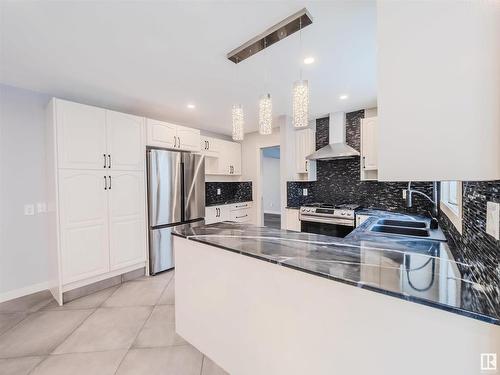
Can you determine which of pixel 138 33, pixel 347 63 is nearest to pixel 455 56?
pixel 347 63

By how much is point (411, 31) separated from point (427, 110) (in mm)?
303

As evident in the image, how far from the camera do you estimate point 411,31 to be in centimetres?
84

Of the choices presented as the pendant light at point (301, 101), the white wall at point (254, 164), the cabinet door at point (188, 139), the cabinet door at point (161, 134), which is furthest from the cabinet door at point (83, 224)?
the white wall at point (254, 164)

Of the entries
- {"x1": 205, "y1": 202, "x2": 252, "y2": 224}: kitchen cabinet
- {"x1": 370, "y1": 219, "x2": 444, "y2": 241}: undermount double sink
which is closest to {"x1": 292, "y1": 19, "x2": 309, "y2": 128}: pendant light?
{"x1": 370, "y1": 219, "x2": 444, "y2": 241}: undermount double sink

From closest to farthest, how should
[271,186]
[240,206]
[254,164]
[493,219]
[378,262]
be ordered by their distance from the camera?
[493,219], [378,262], [240,206], [254,164], [271,186]

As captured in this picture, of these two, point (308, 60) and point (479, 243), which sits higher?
point (308, 60)

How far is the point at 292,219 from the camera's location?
3.80 metres

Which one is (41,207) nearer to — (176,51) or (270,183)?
(176,51)

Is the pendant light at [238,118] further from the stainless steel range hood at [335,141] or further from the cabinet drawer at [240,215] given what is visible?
the cabinet drawer at [240,215]

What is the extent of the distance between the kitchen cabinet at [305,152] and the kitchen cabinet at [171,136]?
173 cm

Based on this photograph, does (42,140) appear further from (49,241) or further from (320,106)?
(320,106)

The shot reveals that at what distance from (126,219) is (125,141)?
101 cm

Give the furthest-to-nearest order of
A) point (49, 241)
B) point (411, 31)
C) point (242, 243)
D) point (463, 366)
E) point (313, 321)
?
point (49, 241), point (242, 243), point (313, 321), point (411, 31), point (463, 366)

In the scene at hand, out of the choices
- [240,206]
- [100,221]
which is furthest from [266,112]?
[240,206]
